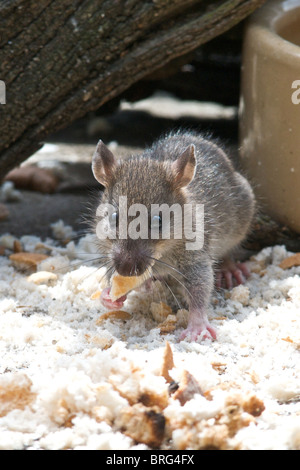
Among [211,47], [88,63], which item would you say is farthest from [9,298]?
[211,47]

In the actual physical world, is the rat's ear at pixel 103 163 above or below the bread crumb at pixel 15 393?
above

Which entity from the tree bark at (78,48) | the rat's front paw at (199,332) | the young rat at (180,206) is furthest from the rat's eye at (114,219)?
the tree bark at (78,48)

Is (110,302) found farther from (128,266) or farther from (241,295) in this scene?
(241,295)

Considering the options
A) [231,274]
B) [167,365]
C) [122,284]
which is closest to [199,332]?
[122,284]

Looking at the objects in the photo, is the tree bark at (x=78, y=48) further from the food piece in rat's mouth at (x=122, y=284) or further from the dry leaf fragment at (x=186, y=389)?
the dry leaf fragment at (x=186, y=389)

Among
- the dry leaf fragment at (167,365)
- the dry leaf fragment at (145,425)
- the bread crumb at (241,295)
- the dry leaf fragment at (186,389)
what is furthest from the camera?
the bread crumb at (241,295)

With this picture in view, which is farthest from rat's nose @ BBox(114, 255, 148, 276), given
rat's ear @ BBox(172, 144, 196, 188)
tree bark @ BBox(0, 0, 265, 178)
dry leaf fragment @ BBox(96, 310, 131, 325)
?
tree bark @ BBox(0, 0, 265, 178)
